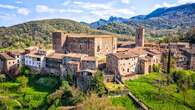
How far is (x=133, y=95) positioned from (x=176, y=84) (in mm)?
10628

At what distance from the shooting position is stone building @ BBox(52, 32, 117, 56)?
8056cm

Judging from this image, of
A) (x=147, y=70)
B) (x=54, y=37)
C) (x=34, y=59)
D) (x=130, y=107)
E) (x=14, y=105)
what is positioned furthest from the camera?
(x=54, y=37)

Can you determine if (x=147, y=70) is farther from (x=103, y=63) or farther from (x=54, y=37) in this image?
(x=54, y=37)

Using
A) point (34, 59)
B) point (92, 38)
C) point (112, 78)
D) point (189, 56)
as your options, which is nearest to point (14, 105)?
point (34, 59)

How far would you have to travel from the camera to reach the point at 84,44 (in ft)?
266

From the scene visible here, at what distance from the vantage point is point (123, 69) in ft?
226

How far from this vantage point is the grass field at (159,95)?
197 ft

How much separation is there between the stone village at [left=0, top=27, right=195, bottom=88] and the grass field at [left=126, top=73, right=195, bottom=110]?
3295 millimetres

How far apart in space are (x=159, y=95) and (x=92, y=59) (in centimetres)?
1575

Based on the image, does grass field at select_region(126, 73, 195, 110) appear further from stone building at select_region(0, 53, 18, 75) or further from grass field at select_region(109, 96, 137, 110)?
stone building at select_region(0, 53, 18, 75)

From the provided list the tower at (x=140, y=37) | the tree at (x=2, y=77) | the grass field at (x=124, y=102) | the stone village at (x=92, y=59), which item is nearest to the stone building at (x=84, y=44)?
the stone village at (x=92, y=59)

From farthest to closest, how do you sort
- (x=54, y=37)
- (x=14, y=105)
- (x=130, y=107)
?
(x=54, y=37)
(x=14, y=105)
(x=130, y=107)

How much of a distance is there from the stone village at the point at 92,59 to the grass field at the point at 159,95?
3.30m

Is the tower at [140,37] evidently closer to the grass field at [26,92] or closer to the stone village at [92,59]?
the stone village at [92,59]
